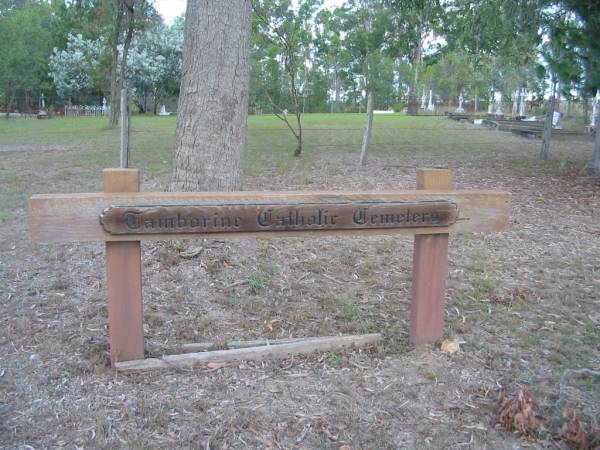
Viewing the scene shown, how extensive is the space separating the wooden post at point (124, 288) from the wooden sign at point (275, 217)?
14cm

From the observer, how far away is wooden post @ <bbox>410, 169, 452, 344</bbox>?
12.1 feet

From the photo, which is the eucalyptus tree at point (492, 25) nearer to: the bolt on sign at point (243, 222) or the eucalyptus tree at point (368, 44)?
the eucalyptus tree at point (368, 44)

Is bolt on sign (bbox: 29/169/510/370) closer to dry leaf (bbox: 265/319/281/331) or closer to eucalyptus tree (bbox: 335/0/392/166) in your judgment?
dry leaf (bbox: 265/319/281/331)

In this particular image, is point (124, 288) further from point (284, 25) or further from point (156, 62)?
point (156, 62)

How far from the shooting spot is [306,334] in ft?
13.5

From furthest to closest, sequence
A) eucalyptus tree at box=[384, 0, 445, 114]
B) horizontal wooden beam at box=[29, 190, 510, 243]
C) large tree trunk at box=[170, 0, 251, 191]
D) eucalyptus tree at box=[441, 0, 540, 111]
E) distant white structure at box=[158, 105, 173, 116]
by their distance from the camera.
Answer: distant white structure at box=[158, 105, 173, 116]
eucalyptus tree at box=[384, 0, 445, 114]
eucalyptus tree at box=[441, 0, 540, 111]
large tree trunk at box=[170, 0, 251, 191]
horizontal wooden beam at box=[29, 190, 510, 243]

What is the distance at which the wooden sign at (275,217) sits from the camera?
10.7 ft

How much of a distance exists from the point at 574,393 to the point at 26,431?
9.11ft

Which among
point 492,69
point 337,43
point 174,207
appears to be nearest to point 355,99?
point 492,69

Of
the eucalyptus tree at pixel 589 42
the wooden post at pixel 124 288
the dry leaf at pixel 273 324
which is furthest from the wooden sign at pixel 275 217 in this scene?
the eucalyptus tree at pixel 589 42

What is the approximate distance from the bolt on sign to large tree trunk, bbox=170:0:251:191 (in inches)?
85.4

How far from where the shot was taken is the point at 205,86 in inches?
214

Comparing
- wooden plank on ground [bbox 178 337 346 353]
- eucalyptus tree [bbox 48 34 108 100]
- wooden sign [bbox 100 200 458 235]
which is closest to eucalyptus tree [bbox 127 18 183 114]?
eucalyptus tree [bbox 48 34 108 100]

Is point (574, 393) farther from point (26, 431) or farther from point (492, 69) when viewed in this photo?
point (492, 69)
